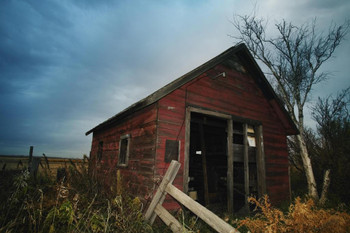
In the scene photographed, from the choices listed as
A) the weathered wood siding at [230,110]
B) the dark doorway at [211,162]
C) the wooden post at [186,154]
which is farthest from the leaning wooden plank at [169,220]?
the dark doorway at [211,162]

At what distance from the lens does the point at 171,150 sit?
5.04 meters

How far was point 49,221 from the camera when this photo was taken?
2.57 m

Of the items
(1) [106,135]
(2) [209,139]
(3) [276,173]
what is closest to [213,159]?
(2) [209,139]

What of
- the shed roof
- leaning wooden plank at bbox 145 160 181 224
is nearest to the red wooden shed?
the shed roof

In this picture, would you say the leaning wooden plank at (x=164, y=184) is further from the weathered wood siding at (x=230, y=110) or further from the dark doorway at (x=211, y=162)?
the dark doorway at (x=211, y=162)

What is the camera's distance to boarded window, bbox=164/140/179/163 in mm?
4965

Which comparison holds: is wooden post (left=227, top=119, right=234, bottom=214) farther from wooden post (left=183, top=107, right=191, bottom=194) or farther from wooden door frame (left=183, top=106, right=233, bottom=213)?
wooden post (left=183, top=107, right=191, bottom=194)

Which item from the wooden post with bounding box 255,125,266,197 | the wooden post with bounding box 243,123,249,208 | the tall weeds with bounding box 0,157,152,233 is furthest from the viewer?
the wooden post with bounding box 255,125,266,197

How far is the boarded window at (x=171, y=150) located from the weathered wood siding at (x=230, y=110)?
10cm

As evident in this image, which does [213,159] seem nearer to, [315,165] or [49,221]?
[315,165]

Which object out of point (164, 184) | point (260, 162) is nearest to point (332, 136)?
point (260, 162)

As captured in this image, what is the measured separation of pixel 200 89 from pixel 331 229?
4781mm

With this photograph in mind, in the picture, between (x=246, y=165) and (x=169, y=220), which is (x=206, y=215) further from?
(x=246, y=165)

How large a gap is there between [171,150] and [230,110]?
2.99 meters
